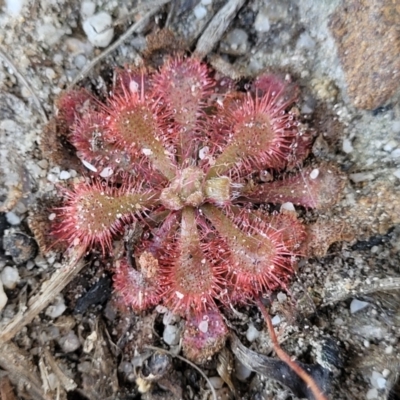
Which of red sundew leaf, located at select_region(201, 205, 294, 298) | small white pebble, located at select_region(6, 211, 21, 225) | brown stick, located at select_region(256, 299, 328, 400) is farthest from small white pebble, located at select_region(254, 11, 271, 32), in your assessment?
small white pebble, located at select_region(6, 211, 21, 225)

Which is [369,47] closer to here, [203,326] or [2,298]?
[203,326]

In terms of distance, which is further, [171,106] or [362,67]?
[171,106]

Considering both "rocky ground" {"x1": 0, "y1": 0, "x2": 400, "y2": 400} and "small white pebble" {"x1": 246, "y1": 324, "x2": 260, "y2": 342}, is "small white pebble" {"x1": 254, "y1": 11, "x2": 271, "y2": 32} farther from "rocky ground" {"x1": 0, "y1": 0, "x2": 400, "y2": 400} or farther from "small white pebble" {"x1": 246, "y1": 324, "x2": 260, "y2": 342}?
"small white pebble" {"x1": 246, "y1": 324, "x2": 260, "y2": 342}

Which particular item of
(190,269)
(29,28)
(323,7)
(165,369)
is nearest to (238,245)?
(190,269)

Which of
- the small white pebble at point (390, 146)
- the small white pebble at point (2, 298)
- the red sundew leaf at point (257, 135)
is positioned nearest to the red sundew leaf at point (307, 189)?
the red sundew leaf at point (257, 135)

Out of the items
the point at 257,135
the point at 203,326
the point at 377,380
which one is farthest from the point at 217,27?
the point at 377,380

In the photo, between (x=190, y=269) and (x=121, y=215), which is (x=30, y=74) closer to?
(x=121, y=215)

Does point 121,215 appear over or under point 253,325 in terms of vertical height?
over
